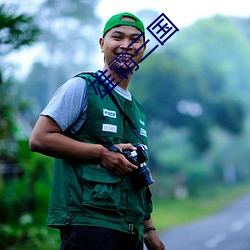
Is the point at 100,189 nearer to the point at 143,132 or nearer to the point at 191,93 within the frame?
the point at 143,132

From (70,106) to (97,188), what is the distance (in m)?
0.30

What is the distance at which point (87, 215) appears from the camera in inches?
77.6

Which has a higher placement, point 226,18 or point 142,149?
point 226,18

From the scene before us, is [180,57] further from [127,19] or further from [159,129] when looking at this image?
[127,19]

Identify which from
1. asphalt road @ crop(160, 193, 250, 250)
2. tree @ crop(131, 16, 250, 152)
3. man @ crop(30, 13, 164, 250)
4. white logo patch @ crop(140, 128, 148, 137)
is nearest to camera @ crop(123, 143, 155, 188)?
man @ crop(30, 13, 164, 250)

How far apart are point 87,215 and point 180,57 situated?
1223 inches

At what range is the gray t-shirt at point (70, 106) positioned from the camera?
6.61 ft

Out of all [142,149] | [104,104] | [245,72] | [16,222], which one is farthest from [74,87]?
[245,72]

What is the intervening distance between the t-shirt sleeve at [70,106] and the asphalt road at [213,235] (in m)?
8.99

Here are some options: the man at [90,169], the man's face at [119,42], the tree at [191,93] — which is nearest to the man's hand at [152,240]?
the man at [90,169]

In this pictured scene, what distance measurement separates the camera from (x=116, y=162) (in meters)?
2.01

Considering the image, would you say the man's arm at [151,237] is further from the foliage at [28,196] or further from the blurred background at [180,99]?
the blurred background at [180,99]

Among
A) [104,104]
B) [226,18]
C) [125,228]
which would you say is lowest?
[125,228]

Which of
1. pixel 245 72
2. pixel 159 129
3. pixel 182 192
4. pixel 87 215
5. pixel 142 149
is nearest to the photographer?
pixel 87 215
